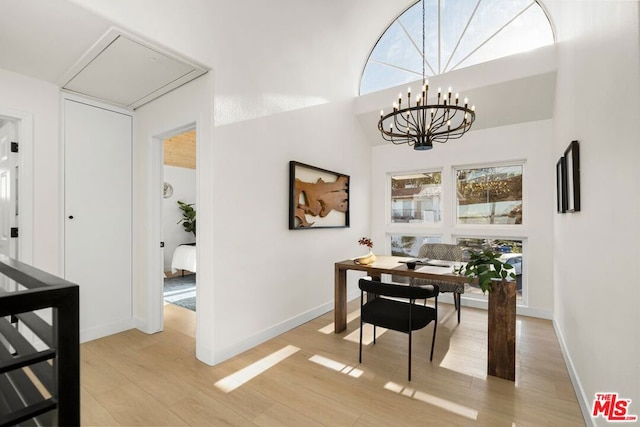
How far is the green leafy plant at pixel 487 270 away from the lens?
7.59 feet

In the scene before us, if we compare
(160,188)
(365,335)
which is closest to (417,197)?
(365,335)

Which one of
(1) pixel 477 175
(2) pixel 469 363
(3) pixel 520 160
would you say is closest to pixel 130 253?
(2) pixel 469 363

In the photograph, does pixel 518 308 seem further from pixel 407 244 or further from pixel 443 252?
pixel 407 244

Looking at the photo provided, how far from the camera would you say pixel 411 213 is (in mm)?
4699

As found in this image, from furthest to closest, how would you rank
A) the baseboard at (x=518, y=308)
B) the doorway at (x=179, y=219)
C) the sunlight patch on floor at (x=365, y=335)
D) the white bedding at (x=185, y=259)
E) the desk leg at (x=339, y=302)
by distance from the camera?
the white bedding at (x=185, y=259), the doorway at (x=179, y=219), the baseboard at (x=518, y=308), the desk leg at (x=339, y=302), the sunlight patch on floor at (x=365, y=335)

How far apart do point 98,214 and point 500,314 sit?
375 cm

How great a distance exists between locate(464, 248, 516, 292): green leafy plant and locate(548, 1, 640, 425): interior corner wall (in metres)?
0.44

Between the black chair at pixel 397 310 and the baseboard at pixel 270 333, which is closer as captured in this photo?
the black chair at pixel 397 310

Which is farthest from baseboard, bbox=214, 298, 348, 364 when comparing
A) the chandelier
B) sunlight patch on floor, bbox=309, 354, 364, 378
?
the chandelier

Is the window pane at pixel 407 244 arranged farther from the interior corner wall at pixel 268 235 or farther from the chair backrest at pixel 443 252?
the interior corner wall at pixel 268 235

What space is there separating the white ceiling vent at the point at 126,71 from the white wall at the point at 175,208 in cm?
370

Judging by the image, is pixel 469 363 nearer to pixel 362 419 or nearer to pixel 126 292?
pixel 362 419

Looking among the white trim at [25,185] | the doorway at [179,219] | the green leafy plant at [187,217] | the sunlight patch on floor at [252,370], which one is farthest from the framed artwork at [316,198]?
the green leafy plant at [187,217]

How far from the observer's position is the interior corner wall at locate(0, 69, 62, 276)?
2.51 m
